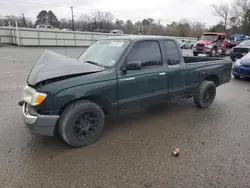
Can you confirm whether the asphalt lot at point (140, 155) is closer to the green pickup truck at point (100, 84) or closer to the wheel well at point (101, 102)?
the green pickup truck at point (100, 84)

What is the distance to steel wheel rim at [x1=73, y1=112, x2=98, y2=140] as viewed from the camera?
11.0ft

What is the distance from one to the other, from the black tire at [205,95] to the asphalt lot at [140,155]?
1.74 feet

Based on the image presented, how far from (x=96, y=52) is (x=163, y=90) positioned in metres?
1.61

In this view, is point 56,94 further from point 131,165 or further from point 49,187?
point 131,165

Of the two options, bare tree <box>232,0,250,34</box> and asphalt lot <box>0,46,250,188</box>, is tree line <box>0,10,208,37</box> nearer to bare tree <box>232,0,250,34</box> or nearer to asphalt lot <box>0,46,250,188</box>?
bare tree <box>232,0,250,34</box>

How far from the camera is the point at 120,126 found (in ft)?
14.0

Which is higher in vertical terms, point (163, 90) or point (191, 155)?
point (163, 90)

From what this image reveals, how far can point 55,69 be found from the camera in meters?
3.24

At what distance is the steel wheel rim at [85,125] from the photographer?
3.35 m

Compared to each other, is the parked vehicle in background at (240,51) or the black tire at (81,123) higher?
the parked vehicle in background at (240,51)

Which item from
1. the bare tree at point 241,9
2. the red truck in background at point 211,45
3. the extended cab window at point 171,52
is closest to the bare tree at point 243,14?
the bare tree at point 241,9

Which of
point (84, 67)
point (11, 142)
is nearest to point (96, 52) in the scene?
point (84, 67)

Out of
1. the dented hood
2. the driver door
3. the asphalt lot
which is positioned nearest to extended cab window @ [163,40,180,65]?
the driver door

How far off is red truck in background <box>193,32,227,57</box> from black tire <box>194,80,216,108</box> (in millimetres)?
15061
